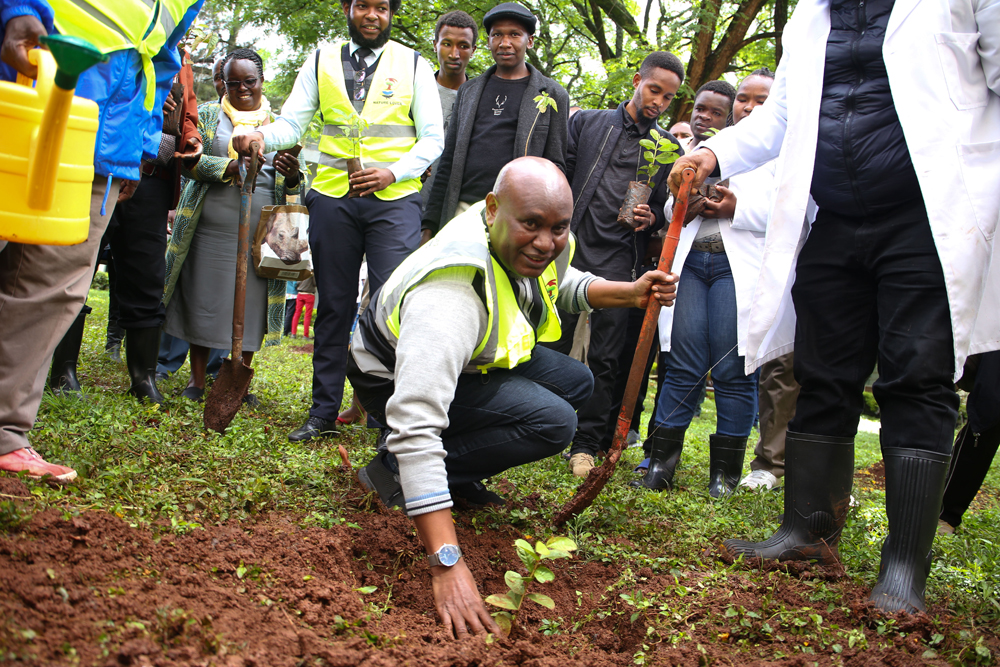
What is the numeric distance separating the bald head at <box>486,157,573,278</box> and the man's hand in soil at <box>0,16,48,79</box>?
1.51m

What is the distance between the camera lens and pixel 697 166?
9.36 feet

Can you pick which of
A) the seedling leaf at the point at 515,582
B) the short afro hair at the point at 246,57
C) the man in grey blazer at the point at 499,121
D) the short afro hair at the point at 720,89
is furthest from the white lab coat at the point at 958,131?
the short afro hair at the point at 246,57

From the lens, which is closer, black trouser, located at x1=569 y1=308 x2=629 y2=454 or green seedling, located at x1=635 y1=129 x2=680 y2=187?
green seedling, located at x1=635 y1=129 x2=680 y2=187

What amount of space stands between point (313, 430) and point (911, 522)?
2.76 m

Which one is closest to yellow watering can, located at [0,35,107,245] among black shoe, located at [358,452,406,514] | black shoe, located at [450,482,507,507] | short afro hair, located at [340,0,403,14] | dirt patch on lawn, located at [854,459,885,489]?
black shoe, located at [358,452,406,514]

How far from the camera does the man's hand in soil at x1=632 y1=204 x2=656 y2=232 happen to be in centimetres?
434

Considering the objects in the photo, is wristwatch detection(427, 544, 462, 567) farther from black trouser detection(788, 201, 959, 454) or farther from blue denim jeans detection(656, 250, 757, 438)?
blue denim jeans detection(656, 250, 757, 438)

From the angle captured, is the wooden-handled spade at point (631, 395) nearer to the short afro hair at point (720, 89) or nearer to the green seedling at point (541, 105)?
the green seedling at point (541, 105)

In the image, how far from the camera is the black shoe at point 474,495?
10.5 feet

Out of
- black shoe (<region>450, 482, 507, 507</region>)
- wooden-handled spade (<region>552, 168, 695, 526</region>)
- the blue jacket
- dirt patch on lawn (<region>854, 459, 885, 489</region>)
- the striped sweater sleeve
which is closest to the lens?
the striped sweater sleeve

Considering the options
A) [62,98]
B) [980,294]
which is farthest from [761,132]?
[62,98]

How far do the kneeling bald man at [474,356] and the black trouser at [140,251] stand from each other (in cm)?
183

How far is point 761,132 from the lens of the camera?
9.62 feet

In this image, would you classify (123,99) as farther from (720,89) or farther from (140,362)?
(720,89)
